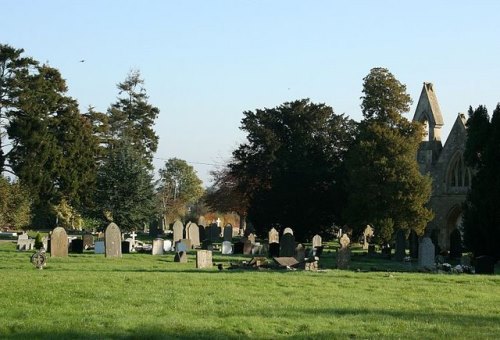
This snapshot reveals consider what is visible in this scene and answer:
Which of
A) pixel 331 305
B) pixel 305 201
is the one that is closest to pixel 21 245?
pixel 305 201

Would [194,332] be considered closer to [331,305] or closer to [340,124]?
[331,305]

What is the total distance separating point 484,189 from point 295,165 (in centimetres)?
2077

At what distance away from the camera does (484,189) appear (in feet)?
138

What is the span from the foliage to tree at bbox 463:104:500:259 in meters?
35.4

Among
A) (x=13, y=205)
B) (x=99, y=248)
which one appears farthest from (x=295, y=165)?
→ (x=99, y=248)

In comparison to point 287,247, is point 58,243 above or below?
above

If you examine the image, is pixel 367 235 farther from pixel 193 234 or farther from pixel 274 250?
pixel 274 250

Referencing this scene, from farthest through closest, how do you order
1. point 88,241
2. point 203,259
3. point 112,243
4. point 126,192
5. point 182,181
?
point 182,181
point 126,192
point 88,241
point 112,243
point 203,259

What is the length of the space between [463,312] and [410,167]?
34.9m

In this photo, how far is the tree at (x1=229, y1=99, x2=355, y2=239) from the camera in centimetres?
5991

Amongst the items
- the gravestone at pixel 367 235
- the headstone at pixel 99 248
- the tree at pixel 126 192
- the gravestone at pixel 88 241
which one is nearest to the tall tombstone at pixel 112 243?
the headstone at pixel 99 248

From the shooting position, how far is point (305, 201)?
196 ft

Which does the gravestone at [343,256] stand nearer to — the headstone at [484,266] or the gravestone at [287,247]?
the headstone at [484,266]

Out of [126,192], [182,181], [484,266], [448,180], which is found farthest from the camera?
[182,181]
